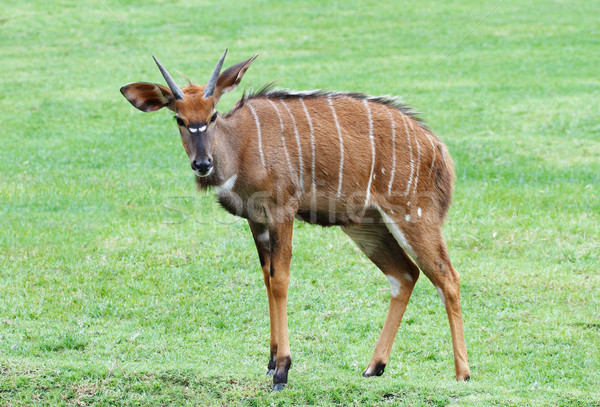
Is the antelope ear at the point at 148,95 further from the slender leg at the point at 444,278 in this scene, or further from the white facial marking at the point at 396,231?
the slender leg at the point at 444,278

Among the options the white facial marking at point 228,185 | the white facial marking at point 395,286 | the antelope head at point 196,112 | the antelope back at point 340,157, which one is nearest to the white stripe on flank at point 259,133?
the antelope back at point 340,157

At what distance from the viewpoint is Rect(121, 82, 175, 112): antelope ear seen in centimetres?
555

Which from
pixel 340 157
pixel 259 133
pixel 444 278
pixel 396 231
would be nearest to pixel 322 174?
→ pixel 340 157

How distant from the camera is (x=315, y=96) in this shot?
245 inches

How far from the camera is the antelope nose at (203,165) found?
528 cm

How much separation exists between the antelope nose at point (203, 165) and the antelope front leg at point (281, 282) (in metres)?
0.63

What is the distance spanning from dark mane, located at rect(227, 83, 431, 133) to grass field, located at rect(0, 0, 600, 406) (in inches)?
78.8

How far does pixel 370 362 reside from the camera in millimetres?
6293

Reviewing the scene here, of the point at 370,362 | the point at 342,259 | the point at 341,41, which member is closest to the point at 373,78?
the point at 341,41

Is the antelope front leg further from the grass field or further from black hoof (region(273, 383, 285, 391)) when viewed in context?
the grass field

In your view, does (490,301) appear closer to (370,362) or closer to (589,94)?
(370,362)

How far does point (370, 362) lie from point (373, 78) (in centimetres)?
1231

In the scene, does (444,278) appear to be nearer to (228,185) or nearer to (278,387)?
(278,387)

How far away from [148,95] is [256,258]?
3533 mm
